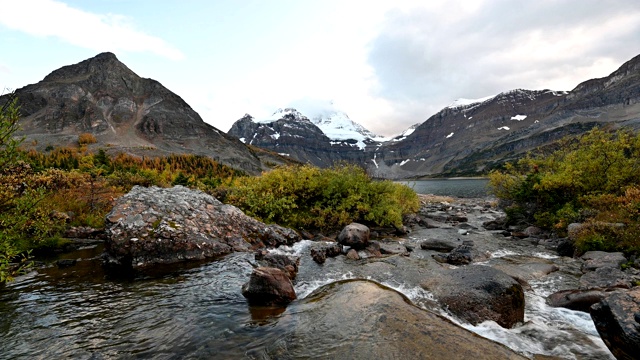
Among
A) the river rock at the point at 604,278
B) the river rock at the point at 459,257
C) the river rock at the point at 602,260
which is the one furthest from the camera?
the river rock at the point at 459,257

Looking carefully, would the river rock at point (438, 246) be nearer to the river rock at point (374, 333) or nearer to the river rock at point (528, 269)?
the river rock at point (528, 269)

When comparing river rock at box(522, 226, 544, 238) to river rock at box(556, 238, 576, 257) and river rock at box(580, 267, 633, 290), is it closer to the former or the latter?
river rock at box(556, 238, 576, 257)

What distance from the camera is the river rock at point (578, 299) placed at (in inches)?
366

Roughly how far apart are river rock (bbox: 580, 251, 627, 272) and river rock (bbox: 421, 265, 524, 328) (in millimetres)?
7154

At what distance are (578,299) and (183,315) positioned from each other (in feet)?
41.8

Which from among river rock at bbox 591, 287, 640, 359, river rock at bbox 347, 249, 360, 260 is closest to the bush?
river rock at bbox 347, 249, 360, 260

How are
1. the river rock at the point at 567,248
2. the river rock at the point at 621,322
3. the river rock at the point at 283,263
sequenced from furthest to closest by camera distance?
1. the river rock at the point at 567,248
2. the river rock at the point at 283,263
3. the river rock at the point at 621,322

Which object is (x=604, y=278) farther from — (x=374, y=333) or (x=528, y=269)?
(x=374, y=333)

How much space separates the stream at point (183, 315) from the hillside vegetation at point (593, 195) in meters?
4.08

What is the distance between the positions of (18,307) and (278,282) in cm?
812

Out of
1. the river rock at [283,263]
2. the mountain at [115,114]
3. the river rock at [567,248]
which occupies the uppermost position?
the mountain at [115,114]

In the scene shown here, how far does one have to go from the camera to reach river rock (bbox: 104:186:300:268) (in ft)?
44.3

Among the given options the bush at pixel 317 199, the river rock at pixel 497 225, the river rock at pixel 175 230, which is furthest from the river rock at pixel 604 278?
the river rock at pixel 497 225

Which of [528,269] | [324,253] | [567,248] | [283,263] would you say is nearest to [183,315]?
[283,263]
